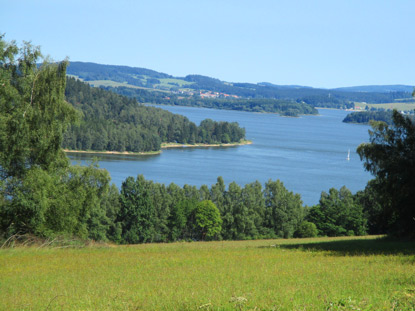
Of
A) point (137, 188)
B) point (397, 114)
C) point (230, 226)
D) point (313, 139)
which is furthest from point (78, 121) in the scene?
point (313, 139)

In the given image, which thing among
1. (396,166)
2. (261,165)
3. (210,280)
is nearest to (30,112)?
(210,280)

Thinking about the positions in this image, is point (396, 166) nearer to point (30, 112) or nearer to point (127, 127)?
point (30, 112)

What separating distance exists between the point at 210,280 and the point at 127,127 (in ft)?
406

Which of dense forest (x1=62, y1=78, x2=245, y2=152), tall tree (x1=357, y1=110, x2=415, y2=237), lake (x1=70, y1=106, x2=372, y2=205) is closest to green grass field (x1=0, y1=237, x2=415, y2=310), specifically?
tall tree (x1=357, y1=110, x2=415, y2=237)

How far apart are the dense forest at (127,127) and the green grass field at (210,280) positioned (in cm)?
9400

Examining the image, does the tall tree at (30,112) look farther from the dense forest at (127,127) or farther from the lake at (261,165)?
the dense forest at (127,127)

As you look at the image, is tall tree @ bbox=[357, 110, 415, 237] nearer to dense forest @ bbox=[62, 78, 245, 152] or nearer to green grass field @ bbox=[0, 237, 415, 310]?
green grass field @ bbox=[0, 237, 415, 310]

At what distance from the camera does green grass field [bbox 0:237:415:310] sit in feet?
21.7

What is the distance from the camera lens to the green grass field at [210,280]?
21.7ft

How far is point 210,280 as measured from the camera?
9.38 meters

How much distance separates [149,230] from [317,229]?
→ 15.3m

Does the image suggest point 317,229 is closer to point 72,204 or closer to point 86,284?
point 72,204

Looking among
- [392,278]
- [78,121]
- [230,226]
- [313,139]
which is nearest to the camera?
[392,278]

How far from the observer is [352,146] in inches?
4884
